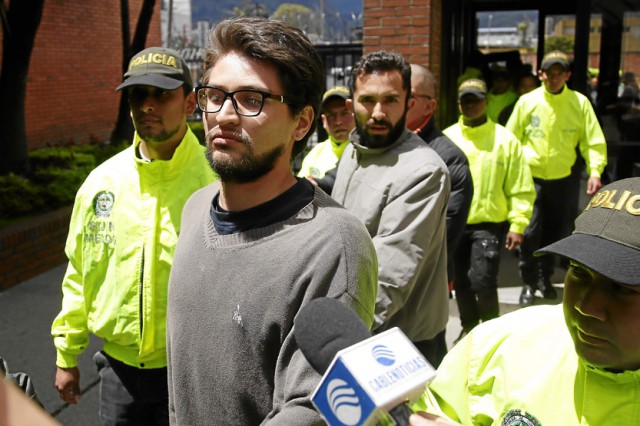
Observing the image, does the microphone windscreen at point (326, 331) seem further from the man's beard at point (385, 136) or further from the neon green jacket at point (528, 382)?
the man's beard at point (385, 136)

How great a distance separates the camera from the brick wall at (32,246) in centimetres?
714

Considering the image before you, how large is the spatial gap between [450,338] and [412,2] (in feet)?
10.0

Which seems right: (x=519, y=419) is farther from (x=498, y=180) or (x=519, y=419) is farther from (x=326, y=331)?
(x=498, y=180)

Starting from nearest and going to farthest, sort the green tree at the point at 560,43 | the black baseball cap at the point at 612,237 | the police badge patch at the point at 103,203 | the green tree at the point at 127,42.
→ the black baseball cap at the point at 612,237 < the police badge patch at the point at 103,203 < the green tree at the point at 560,43 < the green tree at the point at 127,42

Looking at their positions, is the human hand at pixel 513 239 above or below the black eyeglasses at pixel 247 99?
below

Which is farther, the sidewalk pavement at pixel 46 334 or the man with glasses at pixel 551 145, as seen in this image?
the man with glasses at pixel 551 145

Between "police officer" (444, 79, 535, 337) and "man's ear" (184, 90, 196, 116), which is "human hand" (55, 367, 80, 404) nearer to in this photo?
"man's ear" (184, 90, 196, 116)

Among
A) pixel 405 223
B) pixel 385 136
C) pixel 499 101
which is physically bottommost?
pixel 405 223

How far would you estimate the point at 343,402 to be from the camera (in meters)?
0.95

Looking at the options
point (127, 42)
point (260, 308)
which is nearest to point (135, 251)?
point (260, 308)

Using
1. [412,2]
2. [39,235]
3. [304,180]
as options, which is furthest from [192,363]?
[39,235]

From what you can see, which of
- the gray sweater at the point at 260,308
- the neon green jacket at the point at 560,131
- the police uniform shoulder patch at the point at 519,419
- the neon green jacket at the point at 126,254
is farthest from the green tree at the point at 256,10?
the police uniform shoulder patch at the point at 519,419

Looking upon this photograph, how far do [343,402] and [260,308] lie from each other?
33.3 inches

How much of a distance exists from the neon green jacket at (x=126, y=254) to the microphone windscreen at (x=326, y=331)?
176 cm
